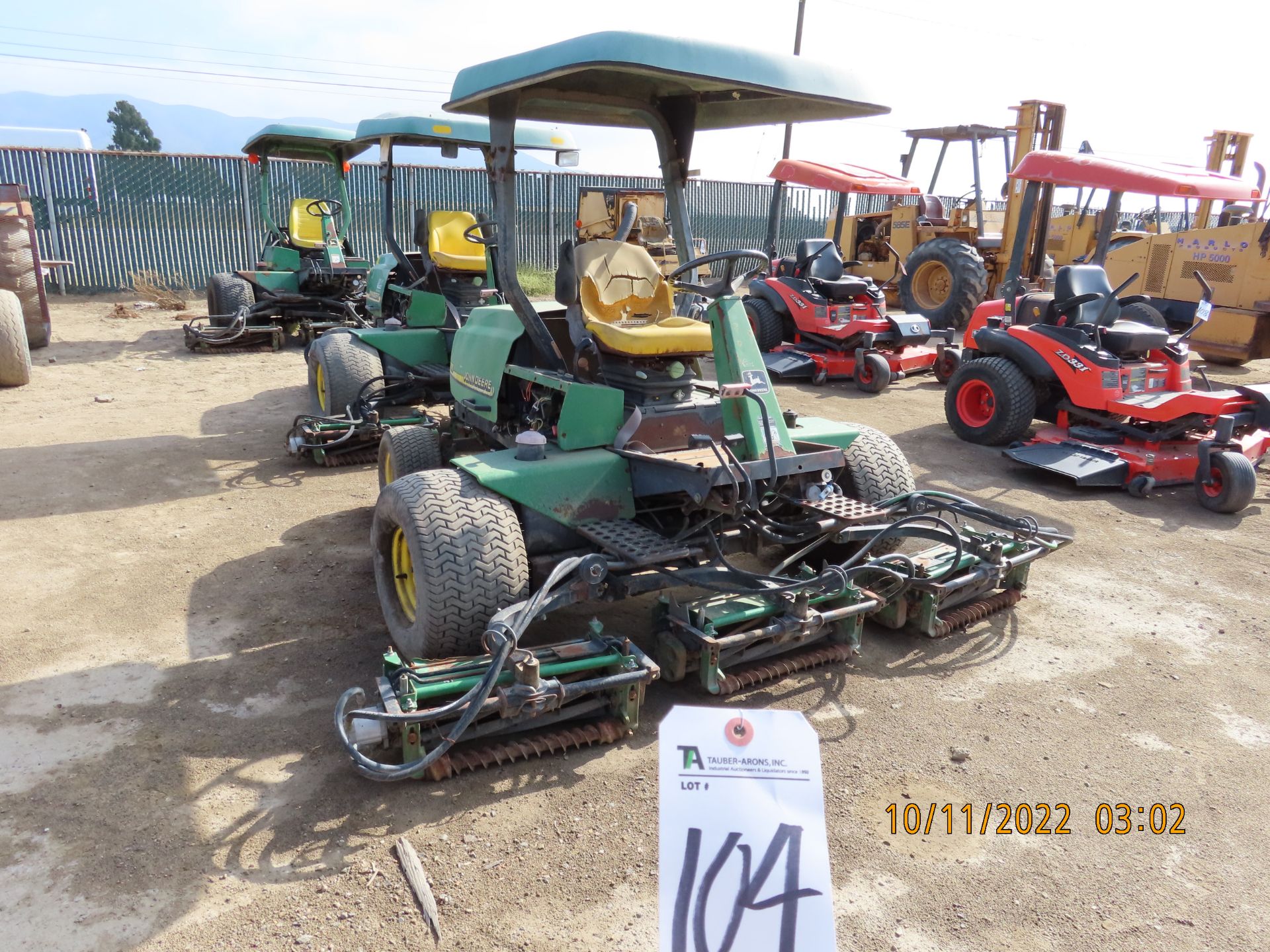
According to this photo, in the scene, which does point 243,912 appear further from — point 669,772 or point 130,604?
point 130,604

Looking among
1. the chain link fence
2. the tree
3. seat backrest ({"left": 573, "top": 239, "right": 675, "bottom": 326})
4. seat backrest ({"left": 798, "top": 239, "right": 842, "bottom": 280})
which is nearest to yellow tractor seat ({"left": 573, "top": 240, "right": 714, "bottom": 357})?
seat backrest ({"left": 573, "top": 239, "right": 675, "bottom": 326})

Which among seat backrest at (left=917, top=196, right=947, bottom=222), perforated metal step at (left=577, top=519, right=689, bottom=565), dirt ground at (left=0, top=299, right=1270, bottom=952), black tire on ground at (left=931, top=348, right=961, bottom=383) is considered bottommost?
dirt ground at (left=0, top=299, right=1270, bottom=952)

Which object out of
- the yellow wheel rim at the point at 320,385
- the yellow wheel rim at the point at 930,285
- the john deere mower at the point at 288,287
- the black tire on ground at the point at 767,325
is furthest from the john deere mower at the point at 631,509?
the yellow wheel rim at the point at 930,285

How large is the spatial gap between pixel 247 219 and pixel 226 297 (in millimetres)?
5773

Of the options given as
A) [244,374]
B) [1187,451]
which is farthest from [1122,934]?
[244,374]

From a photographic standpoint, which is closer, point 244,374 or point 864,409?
point 864,409

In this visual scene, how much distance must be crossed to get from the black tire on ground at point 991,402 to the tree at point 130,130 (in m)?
38.7

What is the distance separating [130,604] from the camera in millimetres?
3844

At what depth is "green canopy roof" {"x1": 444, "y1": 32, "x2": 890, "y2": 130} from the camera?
2721 millimetres

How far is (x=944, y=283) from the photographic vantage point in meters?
11.9

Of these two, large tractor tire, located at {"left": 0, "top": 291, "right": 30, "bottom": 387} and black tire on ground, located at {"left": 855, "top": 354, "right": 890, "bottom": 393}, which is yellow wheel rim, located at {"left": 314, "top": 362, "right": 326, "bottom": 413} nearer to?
large tractor tire, located at {"left": 0, "top": 291, "right": 30, "bottom": 387}

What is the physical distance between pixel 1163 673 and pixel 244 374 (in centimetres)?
827

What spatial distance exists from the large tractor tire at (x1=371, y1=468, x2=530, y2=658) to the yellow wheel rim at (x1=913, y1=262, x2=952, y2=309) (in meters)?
10.0
